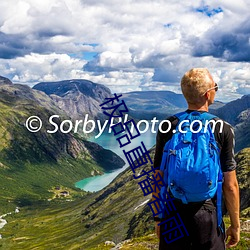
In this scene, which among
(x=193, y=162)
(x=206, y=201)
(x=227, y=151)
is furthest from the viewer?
(x=227, y=151)

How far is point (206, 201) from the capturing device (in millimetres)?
10352

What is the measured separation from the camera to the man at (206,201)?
1050 cm

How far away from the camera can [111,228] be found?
17350 centimetres

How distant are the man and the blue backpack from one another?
336 mm

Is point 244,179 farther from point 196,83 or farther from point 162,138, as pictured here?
point 196,83

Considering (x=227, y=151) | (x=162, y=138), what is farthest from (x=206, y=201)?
(x=162, y=138)

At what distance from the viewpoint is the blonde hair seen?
10703 mm

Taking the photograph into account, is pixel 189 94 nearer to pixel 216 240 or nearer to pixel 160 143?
pixel 160 143

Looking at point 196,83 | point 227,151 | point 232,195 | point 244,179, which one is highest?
point 196,83

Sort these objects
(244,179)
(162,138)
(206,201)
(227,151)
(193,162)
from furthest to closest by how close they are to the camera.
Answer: (244,179)
(162,138)
(227,151)
(206,201)
(193,162)

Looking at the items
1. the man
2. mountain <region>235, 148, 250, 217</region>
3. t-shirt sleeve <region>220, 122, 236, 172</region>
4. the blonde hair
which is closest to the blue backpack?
the man

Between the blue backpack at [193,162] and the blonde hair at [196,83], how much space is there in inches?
27.8

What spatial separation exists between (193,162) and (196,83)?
2435mm

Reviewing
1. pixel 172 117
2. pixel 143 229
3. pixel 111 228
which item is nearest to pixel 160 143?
pixel 172 117
